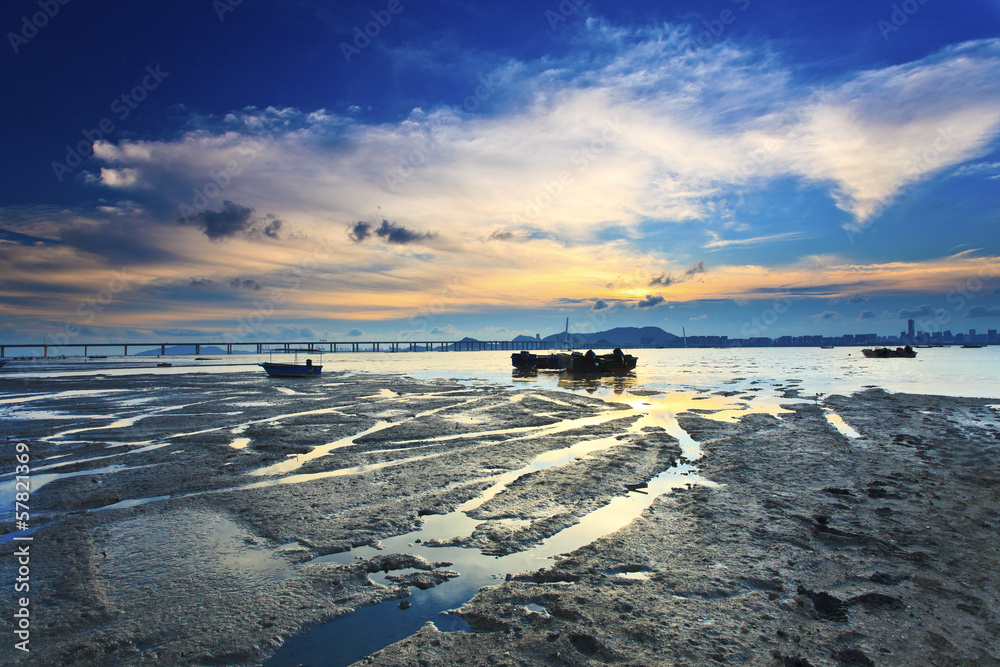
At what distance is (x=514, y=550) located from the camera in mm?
6652

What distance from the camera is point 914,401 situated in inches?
942

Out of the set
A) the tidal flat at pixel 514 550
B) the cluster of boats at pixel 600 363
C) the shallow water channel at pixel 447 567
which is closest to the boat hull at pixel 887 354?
the cluster of boats at pixel 600 363

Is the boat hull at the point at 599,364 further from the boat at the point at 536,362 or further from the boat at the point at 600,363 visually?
the boat at the point at 536,362

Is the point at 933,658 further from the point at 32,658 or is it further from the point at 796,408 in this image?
the point at 796,408

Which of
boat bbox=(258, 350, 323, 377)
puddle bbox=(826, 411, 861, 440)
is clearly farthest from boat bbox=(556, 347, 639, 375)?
puddle bbox=(826, 411, 861, 440)

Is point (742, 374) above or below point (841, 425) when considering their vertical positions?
below

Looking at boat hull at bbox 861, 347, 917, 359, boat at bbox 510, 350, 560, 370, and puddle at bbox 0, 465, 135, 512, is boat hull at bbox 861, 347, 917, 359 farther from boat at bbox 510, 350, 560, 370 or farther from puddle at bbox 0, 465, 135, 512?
puddle at bbox 0, 465, 135, 512

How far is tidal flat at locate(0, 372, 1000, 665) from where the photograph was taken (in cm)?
448

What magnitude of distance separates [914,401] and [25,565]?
32.6 m

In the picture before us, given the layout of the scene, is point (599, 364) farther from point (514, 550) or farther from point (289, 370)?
point (514, 550)

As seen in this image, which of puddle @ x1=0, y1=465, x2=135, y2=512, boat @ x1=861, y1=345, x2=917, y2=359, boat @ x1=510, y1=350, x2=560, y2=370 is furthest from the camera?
boat @ x1=861, y1=345, x2=917, y2=359

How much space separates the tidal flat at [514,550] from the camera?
176 inches

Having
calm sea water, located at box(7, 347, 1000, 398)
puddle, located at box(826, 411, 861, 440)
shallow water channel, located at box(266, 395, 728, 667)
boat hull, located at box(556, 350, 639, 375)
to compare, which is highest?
boat hull, located at box(556, 350, 639, 375)

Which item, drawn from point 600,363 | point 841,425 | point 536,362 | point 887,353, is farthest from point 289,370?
point 887,353
